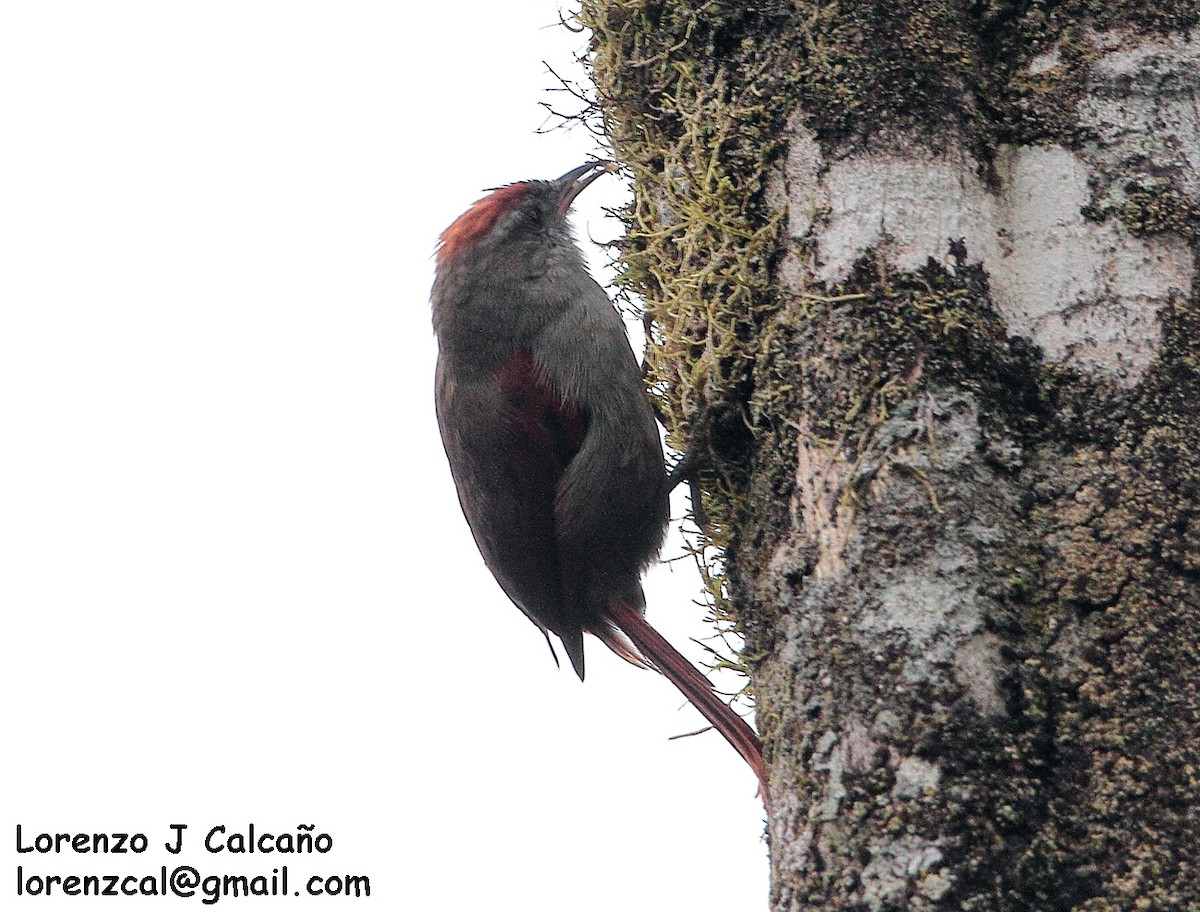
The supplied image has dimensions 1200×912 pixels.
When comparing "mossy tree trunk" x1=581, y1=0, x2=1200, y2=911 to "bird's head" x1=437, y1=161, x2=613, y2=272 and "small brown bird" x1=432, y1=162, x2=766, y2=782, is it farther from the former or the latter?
"bird's head" x1=437, y1=161, x2=613, y2=272

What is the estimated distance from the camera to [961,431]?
2.64 meters

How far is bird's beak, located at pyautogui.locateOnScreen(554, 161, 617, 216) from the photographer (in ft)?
15.9

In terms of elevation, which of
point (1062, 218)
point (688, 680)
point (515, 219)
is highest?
point (515, 219)

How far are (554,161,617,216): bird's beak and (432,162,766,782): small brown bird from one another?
0.34m

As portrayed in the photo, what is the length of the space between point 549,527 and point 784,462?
1510 mm

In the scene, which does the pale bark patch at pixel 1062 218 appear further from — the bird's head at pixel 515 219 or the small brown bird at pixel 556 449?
the bird's head at pixel 515 219

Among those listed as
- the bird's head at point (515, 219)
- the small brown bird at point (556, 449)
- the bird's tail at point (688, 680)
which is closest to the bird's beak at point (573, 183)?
the bird's head at point (515, 219)

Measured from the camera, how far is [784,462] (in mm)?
2939

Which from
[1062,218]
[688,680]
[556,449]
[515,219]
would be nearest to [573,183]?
[515,219]

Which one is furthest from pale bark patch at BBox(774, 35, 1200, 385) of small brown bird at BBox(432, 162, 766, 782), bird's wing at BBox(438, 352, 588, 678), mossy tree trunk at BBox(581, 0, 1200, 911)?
bird's wing at BBox(438, 352, 588, 678)

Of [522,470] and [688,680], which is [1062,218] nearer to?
[688,680]

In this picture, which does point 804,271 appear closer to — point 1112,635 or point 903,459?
point 903,459

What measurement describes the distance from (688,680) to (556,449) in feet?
3.08

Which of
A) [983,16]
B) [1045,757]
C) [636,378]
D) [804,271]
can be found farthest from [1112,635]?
[636,378]
